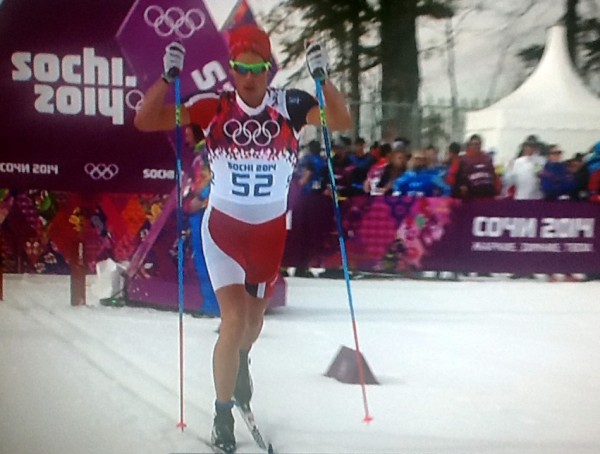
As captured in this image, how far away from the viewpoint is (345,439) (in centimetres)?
144

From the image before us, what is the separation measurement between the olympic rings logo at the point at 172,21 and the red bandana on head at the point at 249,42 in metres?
0.08

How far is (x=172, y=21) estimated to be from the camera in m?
1.34

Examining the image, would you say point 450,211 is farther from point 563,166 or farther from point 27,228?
point 27,228

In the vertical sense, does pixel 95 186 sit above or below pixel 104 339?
above

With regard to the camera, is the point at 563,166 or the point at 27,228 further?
the point at 563,166

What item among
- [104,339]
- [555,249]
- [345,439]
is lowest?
[345,439]

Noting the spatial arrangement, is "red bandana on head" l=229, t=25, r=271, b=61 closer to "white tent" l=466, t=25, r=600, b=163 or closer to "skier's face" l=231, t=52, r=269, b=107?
"skier's face" l=231, t=52, r=269, b=107

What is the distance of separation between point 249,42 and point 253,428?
822 millimetres

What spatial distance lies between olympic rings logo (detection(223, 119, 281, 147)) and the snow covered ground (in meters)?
0.32

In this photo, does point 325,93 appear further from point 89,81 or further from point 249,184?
point 89,81

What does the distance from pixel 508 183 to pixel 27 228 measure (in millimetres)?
1061

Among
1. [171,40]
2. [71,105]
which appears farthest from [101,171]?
[171,40]

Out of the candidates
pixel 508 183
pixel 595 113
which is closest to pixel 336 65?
pixel 508 183

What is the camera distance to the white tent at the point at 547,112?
143 centimetres
